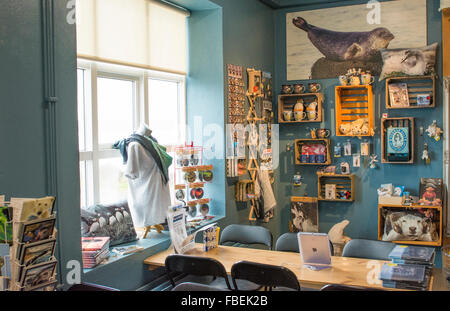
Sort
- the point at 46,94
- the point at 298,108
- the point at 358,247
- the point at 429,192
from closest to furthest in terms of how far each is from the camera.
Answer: the point at 46,94
the point at 358,247
the point at 429,192
the point at 298,108

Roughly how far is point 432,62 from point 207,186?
287 cm

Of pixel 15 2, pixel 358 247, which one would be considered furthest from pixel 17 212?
pixel 358 247

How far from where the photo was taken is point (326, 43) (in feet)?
18.9

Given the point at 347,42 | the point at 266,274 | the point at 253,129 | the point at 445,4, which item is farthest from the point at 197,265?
the point at 445,4

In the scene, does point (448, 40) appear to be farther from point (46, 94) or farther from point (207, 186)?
point (46, 94)

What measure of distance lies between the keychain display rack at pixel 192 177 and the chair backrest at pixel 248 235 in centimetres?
51

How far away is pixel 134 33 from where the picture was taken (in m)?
3.95

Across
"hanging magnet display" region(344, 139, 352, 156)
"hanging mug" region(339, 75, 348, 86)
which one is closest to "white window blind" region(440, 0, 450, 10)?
"hanging mug" region(339, 75, 348, 86)

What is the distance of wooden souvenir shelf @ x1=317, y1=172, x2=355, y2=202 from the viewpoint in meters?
5.50

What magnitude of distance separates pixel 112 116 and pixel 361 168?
127 inches

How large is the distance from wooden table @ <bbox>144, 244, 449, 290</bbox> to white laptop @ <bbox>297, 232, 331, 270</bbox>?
0.20 feet

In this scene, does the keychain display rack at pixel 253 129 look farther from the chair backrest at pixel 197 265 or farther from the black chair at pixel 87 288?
the black chair at pixel 87 288

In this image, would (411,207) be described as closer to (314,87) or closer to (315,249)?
(314,87)

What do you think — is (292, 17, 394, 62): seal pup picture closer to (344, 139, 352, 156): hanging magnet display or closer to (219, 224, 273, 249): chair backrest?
Answer: (344, 139, 352, 156): hanging magnet display
